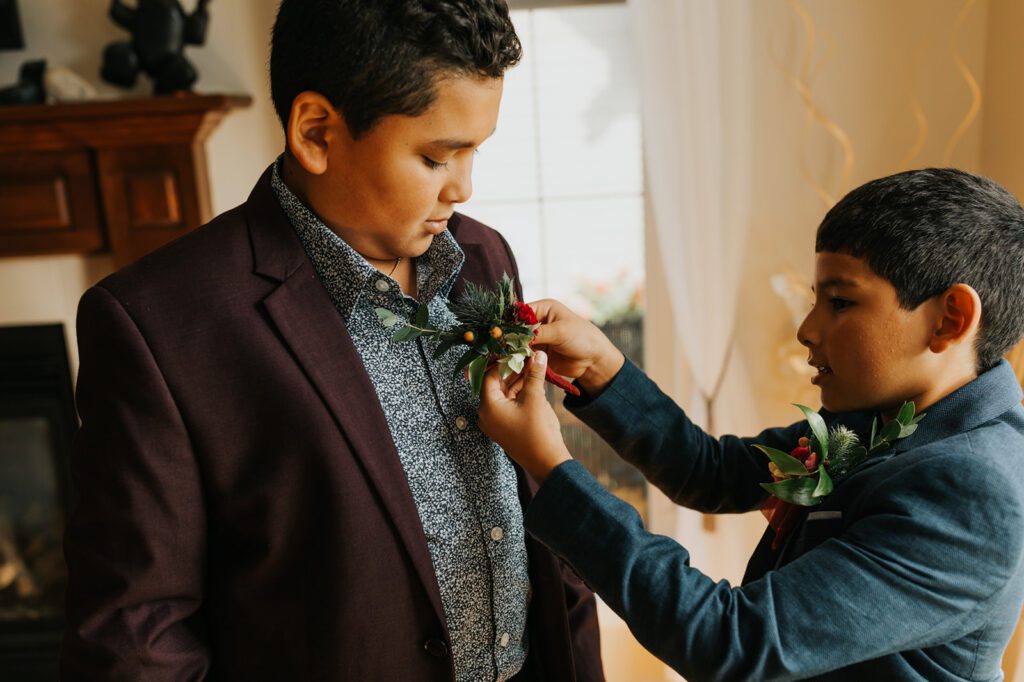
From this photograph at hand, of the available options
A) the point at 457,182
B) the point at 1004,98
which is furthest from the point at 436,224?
the point at 1004,98

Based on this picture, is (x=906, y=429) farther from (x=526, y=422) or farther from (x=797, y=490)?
(x=526, y=422)

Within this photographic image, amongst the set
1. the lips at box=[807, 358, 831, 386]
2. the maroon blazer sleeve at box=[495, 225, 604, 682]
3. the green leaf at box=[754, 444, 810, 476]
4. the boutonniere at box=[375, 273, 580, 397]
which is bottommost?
the maroon blazer sleeve at box=[495, 225, 604, 682]

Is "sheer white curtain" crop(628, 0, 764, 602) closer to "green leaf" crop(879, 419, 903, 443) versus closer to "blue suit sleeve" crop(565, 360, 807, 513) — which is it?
"blue suit sleeve" crop(565, 360, 807, 513)

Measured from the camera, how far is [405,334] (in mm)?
1036

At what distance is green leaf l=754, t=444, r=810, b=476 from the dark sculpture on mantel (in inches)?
82.9

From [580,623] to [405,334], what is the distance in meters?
0.59

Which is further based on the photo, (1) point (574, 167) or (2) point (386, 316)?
(1) point (574, 167)

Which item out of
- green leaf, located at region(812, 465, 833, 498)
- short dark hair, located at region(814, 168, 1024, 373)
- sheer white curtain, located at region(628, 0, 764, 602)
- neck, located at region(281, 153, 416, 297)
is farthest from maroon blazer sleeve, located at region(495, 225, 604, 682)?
sheer white curtain, located at region(628, 0, 764, 602)

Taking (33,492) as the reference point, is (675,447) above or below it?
above

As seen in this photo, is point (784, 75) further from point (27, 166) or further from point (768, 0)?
point (27, 166)

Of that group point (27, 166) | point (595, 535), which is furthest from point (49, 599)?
point (595, 535)

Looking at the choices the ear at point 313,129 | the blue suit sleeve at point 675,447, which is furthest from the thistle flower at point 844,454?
the ear at point 313,129

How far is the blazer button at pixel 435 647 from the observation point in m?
1.06

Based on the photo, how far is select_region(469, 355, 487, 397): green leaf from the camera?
105cm
